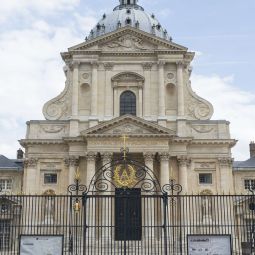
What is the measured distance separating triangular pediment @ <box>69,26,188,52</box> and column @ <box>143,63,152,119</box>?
68.4 inches

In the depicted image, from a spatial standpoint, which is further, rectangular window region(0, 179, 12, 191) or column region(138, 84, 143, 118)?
rectangular window region(0, 179, 12, 191)

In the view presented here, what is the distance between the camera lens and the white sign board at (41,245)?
688 inches

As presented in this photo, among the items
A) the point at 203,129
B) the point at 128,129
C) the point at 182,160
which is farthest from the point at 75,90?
the point at 203,129

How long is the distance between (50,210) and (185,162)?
11892 mm

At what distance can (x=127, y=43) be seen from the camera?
4578 cm

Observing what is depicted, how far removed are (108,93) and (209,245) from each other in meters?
28.8

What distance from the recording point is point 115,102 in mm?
Result: 44938

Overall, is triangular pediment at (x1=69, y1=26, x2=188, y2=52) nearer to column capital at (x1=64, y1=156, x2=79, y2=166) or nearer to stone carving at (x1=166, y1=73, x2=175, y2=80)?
stone carving at (x1=166, y1=73, x2=175, y2=80)

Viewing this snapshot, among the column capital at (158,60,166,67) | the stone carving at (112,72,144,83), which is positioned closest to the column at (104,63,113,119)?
the stone carving at (112,72,144,83)

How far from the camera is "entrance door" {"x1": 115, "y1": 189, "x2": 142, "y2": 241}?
18.4 metres

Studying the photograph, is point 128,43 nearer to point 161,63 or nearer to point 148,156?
point 161,63

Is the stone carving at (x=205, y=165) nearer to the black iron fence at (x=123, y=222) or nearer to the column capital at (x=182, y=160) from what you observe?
the column capital at (x=182, y=160)

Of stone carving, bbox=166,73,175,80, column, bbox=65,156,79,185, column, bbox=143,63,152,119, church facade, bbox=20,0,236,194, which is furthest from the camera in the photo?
stone carving, bbox=166,73,175,80

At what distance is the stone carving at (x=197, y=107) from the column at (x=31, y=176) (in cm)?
1440
